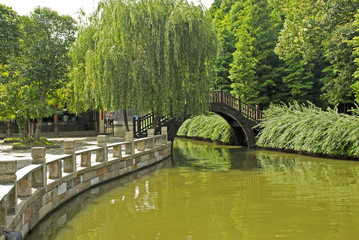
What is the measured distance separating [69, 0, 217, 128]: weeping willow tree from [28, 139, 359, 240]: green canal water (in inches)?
143

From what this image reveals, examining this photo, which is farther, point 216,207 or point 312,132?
point 312,132

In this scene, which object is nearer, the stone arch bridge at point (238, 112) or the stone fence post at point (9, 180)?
the stone fence post at point (9, 180)

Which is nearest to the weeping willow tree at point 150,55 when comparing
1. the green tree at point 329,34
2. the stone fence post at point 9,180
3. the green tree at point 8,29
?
the green tree at point 8,29

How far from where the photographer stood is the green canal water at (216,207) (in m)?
6.93

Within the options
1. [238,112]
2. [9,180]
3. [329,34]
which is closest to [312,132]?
[329,34]

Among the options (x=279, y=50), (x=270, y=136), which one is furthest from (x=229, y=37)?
(x=270, y=136)

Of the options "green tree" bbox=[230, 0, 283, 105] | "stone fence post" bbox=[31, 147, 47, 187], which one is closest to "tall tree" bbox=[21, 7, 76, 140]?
"stone fence post" bbox=[31, 147, 47, 187]

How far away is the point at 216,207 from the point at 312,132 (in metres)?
10.7

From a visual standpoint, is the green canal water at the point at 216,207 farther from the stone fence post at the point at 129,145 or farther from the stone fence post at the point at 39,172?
the stone fence post at the point at 129,145

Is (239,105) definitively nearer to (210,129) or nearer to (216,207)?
(210,129)

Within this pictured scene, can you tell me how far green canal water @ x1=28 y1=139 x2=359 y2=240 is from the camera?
693 cm

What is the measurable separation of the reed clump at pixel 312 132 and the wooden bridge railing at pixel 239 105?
0.98 m

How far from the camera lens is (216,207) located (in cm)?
872

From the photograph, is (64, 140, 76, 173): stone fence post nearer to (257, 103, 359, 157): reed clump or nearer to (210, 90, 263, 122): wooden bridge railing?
(257, 103, 359, 157): reed clump
